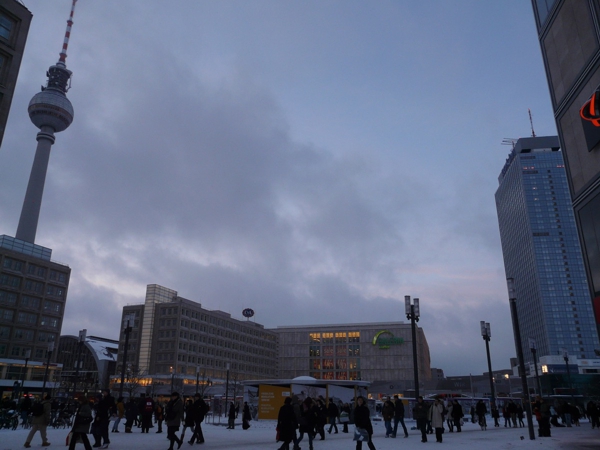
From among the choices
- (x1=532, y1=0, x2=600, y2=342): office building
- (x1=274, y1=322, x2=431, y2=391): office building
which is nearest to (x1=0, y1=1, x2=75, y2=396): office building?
(x1=274, y1=322, x2=431, y2=391): office building

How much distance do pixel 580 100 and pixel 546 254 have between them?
160m

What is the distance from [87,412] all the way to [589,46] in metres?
22.8

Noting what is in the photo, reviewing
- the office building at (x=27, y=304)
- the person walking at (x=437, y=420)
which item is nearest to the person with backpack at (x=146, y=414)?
the person walking at (x=437, y=420)

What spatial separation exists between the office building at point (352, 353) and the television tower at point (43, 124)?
7199 cm

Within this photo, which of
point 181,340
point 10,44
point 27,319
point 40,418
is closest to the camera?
point 40,418

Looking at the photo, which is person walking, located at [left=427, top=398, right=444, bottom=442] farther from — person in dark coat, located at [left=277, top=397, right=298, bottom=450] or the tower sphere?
the tower sphere

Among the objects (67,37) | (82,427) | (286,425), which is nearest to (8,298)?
(82,427)

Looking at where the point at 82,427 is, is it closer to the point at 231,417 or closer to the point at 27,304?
the point at 231,417

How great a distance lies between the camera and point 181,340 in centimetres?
9750

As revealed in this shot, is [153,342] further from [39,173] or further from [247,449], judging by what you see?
[247,449]

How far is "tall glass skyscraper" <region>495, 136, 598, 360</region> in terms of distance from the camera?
15438 centimetres

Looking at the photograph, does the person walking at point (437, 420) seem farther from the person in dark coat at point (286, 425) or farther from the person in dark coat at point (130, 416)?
the person in dark coat at point (130, 416)

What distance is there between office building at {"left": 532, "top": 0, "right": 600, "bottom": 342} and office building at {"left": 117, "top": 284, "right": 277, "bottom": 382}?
81994mm

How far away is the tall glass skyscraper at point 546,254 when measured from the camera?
154m
